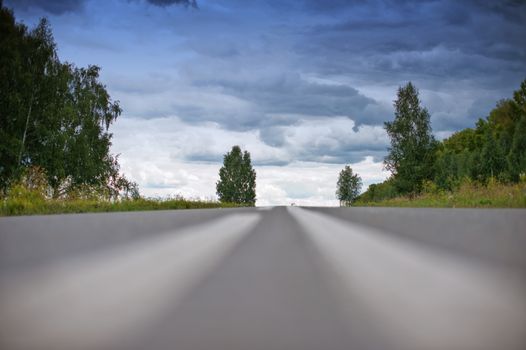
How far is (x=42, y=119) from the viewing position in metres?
38.1

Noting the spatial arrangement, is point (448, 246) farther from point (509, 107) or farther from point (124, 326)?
point (509, 107)

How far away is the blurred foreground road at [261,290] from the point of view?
3936 mm

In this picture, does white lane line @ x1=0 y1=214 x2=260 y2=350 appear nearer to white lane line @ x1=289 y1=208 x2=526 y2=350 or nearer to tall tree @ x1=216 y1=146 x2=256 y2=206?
white lane line @ x1=289 y1=208 x2=526 y2=350

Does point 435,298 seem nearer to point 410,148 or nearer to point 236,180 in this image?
point 410,148

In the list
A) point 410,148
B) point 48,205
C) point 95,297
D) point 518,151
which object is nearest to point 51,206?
point 48,205

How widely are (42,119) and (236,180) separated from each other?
230ft

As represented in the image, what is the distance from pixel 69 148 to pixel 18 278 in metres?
37.5

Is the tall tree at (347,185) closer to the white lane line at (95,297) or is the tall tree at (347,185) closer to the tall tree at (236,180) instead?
the tall tree at (236,180)

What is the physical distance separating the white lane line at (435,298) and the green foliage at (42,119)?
26583mm

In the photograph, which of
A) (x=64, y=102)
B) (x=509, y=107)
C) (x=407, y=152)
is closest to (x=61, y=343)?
(x=64, y=102)

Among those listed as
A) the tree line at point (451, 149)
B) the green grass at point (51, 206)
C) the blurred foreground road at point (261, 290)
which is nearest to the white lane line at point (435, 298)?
the blurred foreground road at point (261, 290)

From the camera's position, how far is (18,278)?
6.47 meters

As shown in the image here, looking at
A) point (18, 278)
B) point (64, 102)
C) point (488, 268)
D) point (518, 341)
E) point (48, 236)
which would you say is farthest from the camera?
point (64, 102)

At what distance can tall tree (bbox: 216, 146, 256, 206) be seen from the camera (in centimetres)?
10725
